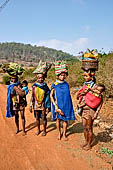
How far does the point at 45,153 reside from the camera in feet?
12.0

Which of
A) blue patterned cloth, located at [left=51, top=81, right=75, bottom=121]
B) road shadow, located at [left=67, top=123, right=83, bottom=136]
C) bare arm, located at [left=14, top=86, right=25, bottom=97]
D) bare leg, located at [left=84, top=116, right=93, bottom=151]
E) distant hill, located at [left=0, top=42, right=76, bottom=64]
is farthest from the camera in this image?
distant hill, located at [left=0, top=42, right=76, bottom=64]

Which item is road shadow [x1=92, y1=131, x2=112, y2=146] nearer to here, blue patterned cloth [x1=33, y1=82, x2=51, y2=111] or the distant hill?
blue patterned cloth [x1=33, y1=82, x2=51, y2=111]

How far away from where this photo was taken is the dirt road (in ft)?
10.5

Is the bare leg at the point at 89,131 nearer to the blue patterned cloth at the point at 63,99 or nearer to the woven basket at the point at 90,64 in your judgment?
the blue patterned cloth at the point at 63,99

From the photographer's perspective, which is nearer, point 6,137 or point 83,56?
point 83,56

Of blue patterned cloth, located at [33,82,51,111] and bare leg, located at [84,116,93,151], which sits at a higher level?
blue patterned cloth, located at [33,82,51,111]

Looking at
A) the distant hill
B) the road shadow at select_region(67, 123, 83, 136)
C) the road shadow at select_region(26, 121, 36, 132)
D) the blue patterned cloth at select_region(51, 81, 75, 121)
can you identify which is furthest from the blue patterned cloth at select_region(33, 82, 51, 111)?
the distant hill

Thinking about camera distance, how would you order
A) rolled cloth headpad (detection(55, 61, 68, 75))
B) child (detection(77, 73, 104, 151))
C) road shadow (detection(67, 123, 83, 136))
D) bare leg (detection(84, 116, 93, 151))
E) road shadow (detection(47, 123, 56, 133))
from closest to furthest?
child (detection(77, 73, 104, 151)) < bare leg (detection(84, 116, 93, 151)) < rolled cloth headpad (detection(55, 61, 68, 75)) < road shadow (detection(67, 123, 83, 136)) < road shadow (detection(47, 123, 56, 133))

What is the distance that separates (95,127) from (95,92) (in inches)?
83.4

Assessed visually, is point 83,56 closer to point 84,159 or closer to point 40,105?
point 40,105

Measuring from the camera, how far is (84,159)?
346 cm

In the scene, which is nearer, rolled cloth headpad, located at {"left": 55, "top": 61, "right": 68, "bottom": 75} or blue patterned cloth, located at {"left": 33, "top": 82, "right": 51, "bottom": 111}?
rolled cloth headpad, located at {"left": 55, "top": 61, "right": 68, "bottom": 75}

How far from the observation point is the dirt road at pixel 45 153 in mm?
3214

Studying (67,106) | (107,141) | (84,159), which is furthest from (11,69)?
(107,141)
